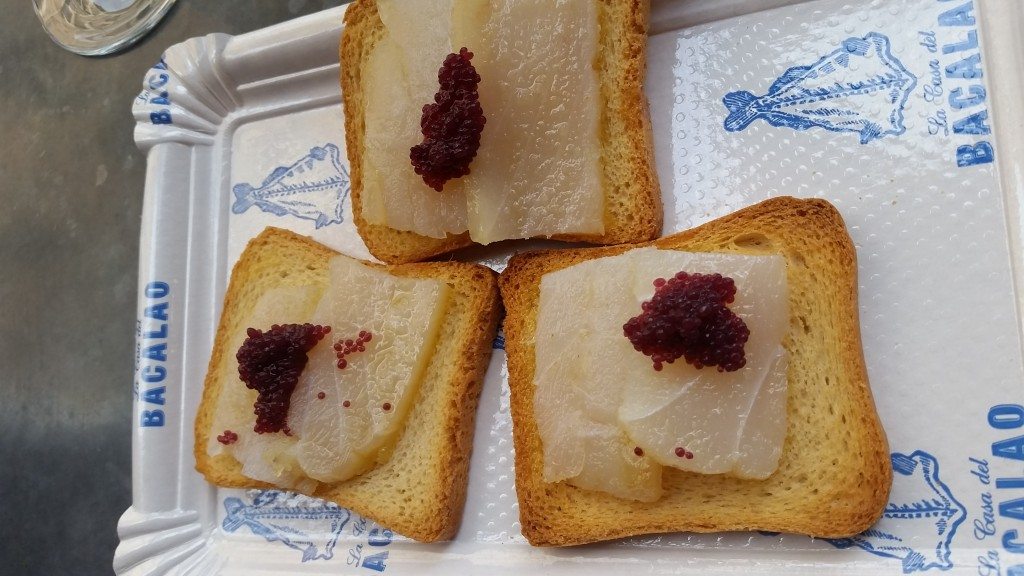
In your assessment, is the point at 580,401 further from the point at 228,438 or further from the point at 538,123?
the point at 228,438

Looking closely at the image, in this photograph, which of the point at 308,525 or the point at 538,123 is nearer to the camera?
the point at 538,123

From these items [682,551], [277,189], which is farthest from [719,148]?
[277,189]

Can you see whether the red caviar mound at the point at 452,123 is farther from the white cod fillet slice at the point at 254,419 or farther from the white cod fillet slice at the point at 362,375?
the white cod fillet slice at the point at 254,419

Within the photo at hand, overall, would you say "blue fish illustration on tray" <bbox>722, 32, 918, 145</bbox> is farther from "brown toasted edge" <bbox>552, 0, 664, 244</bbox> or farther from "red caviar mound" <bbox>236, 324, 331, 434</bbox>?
"red caviar mound" <bbox>236, 324, 331, 434</bbox>

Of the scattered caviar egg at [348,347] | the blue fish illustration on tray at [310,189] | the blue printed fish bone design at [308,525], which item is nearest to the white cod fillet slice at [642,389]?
the scattered caviar egg at [348,347]

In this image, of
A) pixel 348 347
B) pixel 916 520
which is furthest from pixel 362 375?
pixel 916 520
